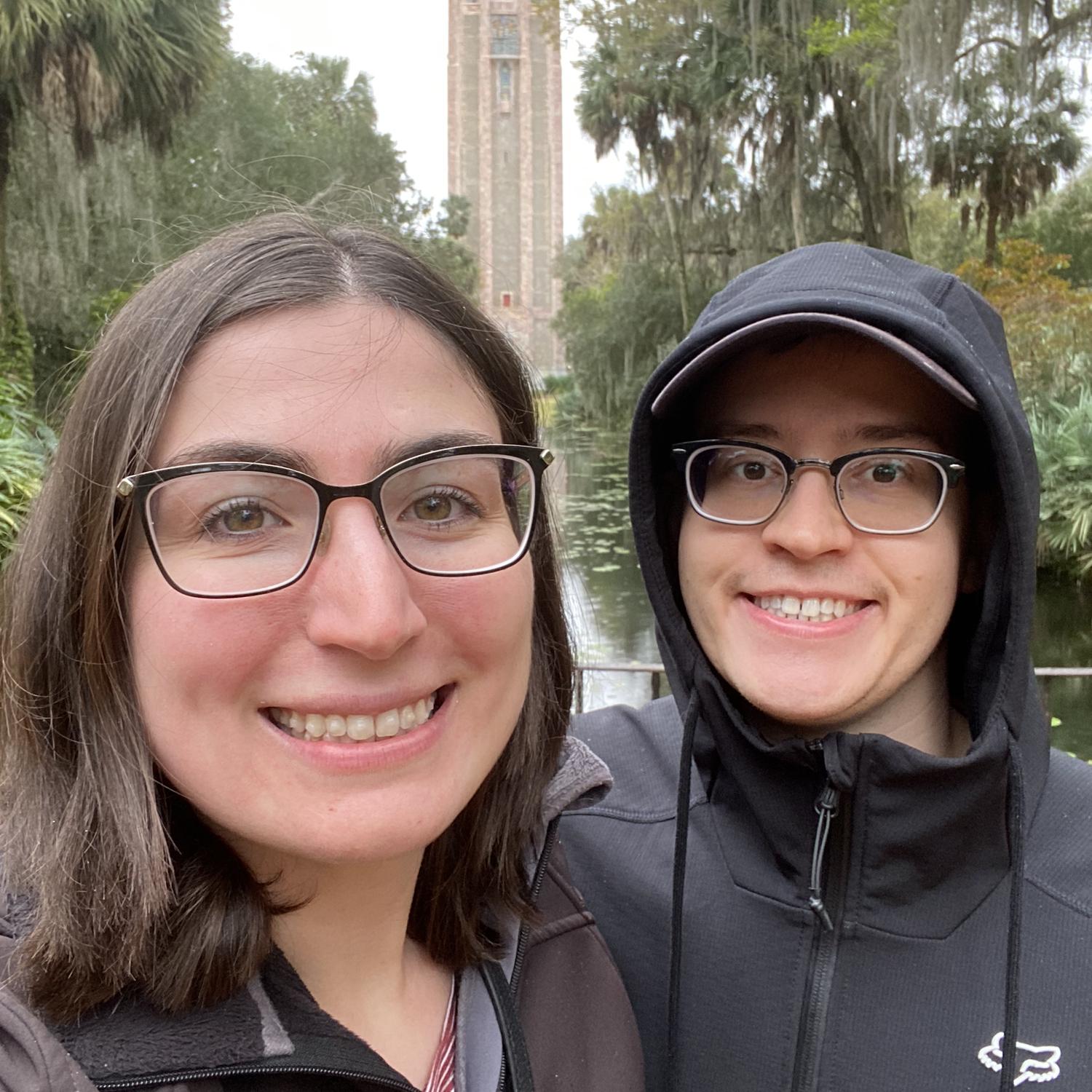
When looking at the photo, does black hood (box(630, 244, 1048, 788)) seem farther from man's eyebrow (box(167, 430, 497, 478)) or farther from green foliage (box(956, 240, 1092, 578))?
green foliage (box(956, 240, 1092, 578))

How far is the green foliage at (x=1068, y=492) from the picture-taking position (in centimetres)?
830

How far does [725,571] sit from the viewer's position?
1.42m

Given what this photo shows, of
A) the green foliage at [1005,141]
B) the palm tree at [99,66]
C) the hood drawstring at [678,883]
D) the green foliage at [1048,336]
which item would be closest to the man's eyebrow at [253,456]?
the hood drawstring at [678,883]

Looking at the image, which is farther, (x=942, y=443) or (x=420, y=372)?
(x=942, y=443)

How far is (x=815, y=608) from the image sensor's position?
4.44ft

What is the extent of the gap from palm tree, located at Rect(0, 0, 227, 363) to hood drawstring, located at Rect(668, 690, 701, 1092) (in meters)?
10.8

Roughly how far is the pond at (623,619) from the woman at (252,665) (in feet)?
1.86

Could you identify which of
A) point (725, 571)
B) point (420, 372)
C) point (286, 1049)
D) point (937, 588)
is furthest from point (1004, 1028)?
point (420, 372)

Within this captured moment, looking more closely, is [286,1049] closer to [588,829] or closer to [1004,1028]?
[588,829]

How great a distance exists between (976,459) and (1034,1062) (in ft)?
2.69

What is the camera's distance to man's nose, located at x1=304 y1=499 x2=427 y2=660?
0.91m

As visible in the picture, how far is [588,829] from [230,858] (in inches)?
29.3

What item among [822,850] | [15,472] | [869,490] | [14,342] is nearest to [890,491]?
[869,490]

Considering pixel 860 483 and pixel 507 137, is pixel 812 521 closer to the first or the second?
pixel 860 483
